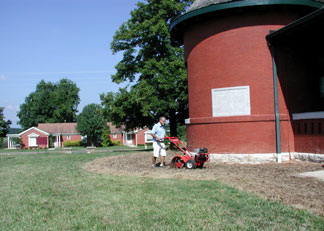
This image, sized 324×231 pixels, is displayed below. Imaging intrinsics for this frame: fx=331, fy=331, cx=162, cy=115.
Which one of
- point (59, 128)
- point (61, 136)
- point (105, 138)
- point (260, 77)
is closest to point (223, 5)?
point (260, 77)

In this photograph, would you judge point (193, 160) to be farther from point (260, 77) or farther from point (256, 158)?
point (260, 77)

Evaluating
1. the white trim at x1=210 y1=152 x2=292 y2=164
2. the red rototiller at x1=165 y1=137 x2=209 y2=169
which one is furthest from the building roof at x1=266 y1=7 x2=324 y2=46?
the red rototiller at x1=165 y1=137 x2=209 y2=169

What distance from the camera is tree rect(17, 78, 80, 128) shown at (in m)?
78.4

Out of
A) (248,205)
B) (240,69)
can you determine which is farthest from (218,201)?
(240,69)

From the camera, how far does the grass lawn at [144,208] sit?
16.0 feet

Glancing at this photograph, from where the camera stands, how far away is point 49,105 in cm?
7931

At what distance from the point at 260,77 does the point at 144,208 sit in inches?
337

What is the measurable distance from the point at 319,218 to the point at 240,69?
854cm

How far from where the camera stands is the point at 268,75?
12641mm

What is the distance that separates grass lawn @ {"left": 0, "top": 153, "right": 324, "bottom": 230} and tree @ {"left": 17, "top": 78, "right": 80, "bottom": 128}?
73216 mm

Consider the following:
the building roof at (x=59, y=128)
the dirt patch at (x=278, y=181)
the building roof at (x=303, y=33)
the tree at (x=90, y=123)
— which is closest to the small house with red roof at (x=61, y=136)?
the building roof at (x=59, y=128)

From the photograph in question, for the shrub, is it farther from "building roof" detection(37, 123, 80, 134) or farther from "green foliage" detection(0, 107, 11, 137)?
"green foliage" detection(0, 107, 11, 137)

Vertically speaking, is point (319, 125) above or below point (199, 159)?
above

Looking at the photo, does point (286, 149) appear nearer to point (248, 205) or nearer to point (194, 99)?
point (194, 99)
